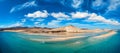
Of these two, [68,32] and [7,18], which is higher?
[7,18]

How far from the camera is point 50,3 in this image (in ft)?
6.47

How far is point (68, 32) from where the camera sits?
1.97 metres

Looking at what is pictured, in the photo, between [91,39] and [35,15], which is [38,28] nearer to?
[35,15]

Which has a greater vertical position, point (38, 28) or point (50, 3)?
point (50, 3)

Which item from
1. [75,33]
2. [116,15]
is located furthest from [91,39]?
[116,15]

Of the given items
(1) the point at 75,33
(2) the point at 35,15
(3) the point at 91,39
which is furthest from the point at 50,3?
(3) the point at 91,39

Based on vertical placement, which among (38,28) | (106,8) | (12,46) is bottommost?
(12,46)

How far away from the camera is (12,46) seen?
6.53 ft

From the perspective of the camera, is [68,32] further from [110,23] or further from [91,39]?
[110,23]

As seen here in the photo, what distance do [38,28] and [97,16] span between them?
0.46 metres

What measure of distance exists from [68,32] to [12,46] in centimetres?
45

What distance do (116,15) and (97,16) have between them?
0.14 metres

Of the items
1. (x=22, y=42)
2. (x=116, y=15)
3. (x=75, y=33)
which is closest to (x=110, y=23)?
(x=116, y=15)

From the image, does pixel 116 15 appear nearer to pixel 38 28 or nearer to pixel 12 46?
pixel 38 28
